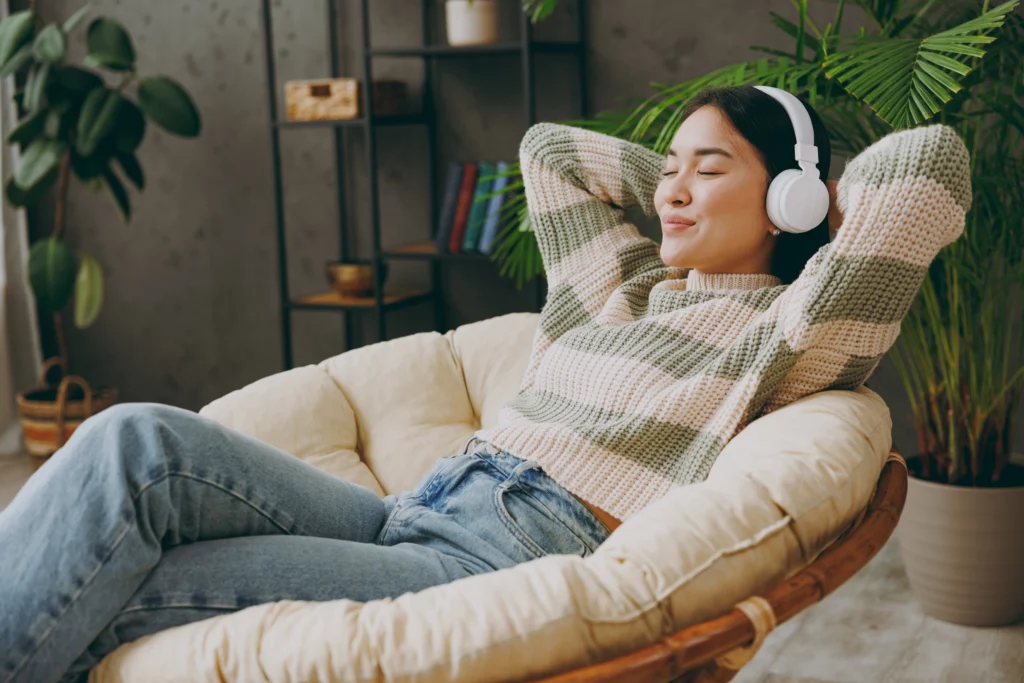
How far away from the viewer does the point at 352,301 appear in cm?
313

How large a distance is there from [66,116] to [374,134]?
2.97 ft

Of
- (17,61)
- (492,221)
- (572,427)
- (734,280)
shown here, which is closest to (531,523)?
(572,427)

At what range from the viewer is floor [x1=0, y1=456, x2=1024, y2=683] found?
77.7 inches

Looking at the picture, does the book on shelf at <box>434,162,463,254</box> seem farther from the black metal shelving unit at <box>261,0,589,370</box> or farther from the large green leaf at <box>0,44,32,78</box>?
the large green leaf at <box>0,44,32,78</box>

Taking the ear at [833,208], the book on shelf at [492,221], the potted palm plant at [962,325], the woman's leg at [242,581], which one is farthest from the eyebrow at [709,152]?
the book on shelf at [492,221]

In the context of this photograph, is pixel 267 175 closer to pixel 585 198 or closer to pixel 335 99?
pixel 335 99

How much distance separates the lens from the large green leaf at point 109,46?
3072 mm

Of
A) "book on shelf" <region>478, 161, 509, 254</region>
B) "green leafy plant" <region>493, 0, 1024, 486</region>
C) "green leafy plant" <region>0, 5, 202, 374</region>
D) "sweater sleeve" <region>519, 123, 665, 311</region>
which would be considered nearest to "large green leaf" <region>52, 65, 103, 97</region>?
"green leafy plant" <region>0, 5, 202, 374</region>

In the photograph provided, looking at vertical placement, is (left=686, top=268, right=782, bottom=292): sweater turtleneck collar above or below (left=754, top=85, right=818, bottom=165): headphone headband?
below

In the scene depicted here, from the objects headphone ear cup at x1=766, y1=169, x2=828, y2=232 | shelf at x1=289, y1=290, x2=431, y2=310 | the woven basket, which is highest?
headphone ear cup at x1=766, y1=169, x2=828, y2=232

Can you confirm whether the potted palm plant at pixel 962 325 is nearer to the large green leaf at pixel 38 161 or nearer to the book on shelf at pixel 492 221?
the book on shelf at pixel 492 221

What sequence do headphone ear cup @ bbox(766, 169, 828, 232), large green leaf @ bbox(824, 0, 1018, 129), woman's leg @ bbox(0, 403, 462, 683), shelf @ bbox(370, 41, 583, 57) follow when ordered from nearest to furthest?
woman's leg @ bbox(0, 403, 462, 683) → headphone ear cup @ bbox(766, 169, 828, 232) → large green leaf @ bbox(824, 0, 1018, 129) → shelf @ bbox(370, 41, 583, 57)

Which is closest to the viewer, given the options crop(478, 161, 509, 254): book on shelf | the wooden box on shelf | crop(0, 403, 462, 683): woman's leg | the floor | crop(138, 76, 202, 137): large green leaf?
crop(0, 403, 462, 683): woman's leg

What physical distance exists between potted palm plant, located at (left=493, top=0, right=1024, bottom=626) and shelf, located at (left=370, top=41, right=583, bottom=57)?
0.63 m
